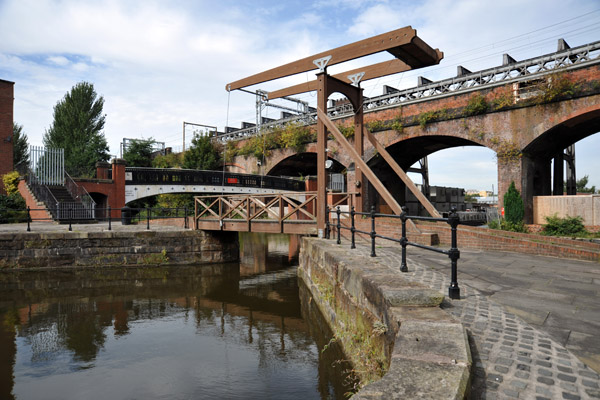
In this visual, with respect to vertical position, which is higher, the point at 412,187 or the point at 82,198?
the point at 412,187

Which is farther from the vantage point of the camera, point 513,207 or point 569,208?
point 513,207

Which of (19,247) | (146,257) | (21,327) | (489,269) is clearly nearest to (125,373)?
(21,327)

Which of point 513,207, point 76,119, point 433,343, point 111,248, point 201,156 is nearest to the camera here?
point 433,343

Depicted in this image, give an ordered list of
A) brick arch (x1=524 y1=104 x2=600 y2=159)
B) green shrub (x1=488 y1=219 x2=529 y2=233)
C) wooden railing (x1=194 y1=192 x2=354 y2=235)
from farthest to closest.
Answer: green shrub (x1=488 y1=219 x2=529 y2=233) < brick arch (x1=524 y1=104 x2=600 y2=159) < wooden railing (x1=194 y1=192 x2=354 y2=235)

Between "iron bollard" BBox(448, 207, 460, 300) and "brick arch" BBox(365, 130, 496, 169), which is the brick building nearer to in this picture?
"brick arch" BBox(365, 130, 496, 169)

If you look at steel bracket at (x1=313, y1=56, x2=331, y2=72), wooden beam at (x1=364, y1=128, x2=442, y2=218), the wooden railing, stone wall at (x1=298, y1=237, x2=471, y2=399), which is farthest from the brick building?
stone wall at (x1=298, y1=237, x2=471, y2=399)

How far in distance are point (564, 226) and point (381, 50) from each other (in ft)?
32.0

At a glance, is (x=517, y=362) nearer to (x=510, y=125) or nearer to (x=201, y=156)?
(x=510, y=125)

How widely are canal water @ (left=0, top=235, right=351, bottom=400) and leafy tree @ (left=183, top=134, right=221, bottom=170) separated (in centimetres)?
1676

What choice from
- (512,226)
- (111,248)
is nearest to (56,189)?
(111,248)

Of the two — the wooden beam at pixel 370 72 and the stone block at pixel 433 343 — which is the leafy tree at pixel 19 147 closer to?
the wooden beam at pixel 370 72

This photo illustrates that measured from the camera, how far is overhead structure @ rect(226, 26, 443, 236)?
→ 25.2ft

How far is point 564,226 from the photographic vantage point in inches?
493

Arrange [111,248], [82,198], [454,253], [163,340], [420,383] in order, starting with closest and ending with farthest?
1. [420,383]
2. [454,253]
3. [163,340]
4. [111,248]
5. [82,198]
